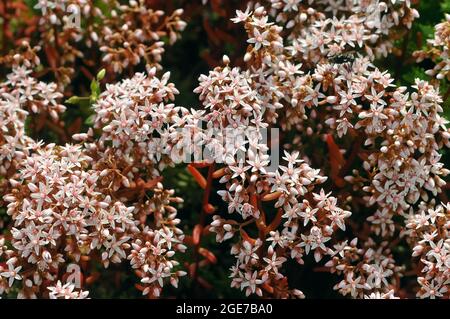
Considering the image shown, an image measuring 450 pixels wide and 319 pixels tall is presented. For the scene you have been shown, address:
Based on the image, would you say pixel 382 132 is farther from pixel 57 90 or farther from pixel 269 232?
pixel 57 90

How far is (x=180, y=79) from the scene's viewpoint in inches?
137

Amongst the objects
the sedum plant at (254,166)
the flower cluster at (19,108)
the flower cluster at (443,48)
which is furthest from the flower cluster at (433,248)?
the flower cluster at (19,108)

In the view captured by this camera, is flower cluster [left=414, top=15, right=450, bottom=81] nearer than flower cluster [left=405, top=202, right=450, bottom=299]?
No

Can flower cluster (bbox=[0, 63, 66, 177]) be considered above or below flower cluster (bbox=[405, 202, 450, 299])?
above

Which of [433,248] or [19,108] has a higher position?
[19,108]

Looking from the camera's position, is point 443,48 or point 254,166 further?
point 443,48

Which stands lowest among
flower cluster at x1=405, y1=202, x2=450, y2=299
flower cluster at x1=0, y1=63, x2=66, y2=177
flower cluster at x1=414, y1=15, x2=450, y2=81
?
flower cluster at x1=405, y1=202, x2=450, y2=299

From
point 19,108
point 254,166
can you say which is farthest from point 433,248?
point 19,108

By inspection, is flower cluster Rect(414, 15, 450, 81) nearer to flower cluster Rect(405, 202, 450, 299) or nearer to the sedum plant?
the sedum plant

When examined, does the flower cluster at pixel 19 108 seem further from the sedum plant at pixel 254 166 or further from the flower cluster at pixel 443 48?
the flower cluster at pixel 443 48

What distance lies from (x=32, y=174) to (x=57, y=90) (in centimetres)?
61

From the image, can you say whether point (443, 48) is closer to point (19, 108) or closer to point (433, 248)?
point (433, 248)

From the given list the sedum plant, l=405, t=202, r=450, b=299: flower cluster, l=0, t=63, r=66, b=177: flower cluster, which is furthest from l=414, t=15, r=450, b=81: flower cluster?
l=0, t=63, r=66, b=177: flower cluster

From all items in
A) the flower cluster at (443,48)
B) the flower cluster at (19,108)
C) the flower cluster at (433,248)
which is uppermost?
the flower cluster at (443,48)
